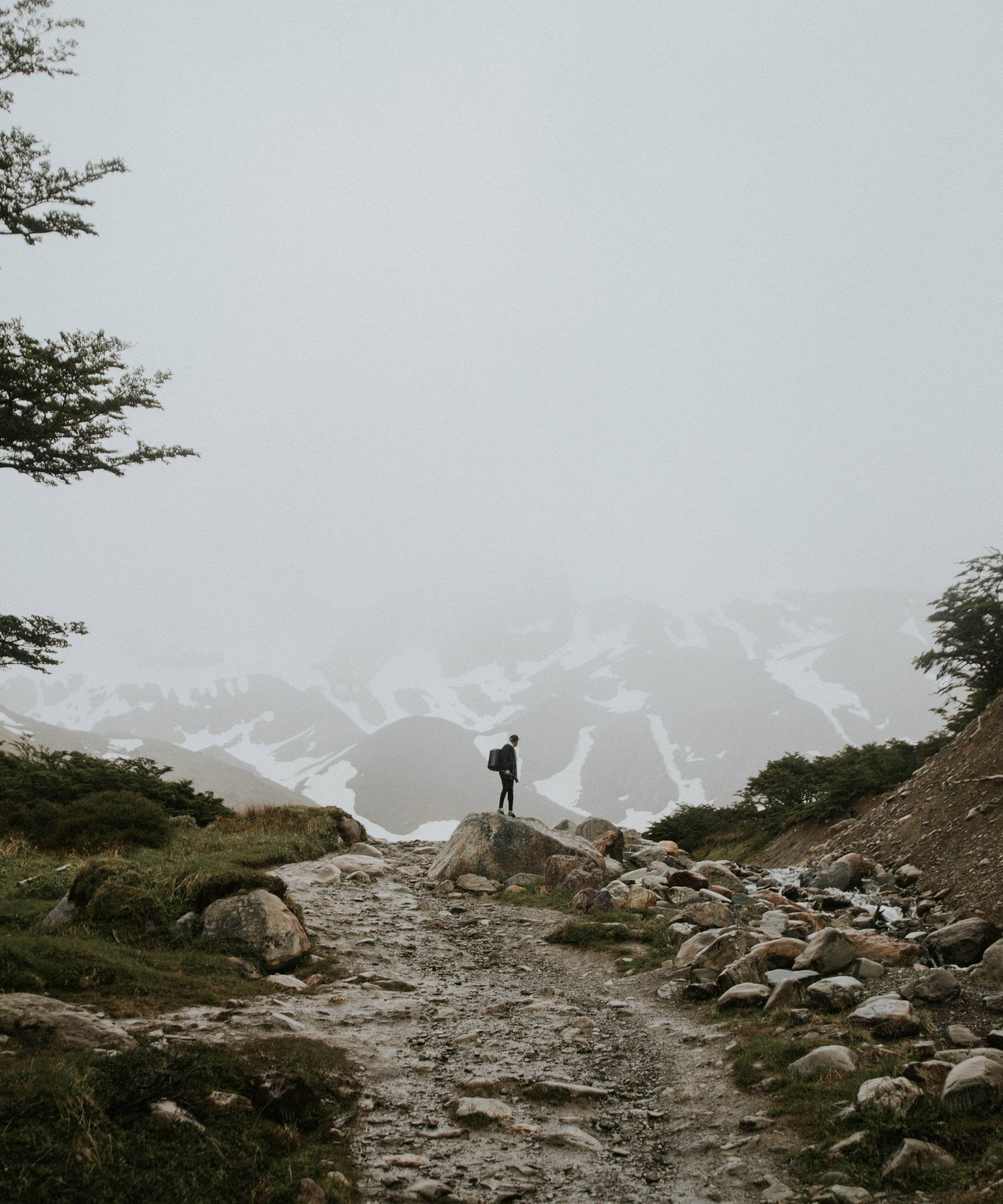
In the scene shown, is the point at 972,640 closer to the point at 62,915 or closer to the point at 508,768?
the point at 508,768

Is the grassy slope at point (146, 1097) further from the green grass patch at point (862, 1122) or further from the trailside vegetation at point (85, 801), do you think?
the trailside vegetation at point (85, 801)

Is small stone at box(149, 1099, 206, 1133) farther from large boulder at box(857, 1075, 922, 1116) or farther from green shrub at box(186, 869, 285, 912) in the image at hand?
green shrub at box(186, 869, 285, 912)

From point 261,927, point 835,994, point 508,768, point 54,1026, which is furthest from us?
point 508,768

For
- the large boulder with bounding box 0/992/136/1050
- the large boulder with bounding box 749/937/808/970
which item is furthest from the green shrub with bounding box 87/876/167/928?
the large boulder with bounding box 749/937/808/970

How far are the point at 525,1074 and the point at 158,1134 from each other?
3450 millimetres

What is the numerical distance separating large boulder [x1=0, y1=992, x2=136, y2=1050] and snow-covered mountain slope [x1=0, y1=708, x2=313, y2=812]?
134 m

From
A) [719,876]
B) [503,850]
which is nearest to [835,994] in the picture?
[719,876]

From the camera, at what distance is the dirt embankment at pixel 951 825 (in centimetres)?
1252

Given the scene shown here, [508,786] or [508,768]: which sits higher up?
[508,768]

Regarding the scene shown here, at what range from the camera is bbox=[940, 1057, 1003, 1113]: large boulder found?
15.5 feet

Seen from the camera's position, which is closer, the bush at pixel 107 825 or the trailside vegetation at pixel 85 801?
the bush at pixel 107 825

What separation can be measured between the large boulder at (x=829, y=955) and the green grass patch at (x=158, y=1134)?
5544 mm

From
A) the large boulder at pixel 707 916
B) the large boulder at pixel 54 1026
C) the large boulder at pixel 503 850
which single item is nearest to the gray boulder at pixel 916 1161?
the large boulder at pixel 54 1026

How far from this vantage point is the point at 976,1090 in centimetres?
477
